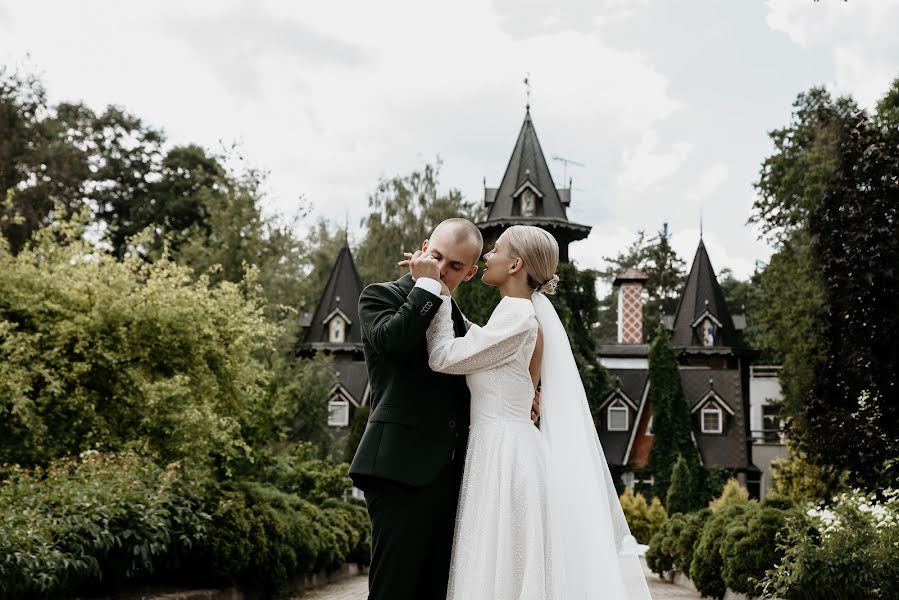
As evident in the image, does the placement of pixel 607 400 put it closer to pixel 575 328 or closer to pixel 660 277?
pixel 575 328

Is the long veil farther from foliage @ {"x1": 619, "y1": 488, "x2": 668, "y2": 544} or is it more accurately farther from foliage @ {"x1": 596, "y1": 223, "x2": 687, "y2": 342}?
foliage @ {"x1": 596, "y1": 223, "x2": 687, "y2": 342}

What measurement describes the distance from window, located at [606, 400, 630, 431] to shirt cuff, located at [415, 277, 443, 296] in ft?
127

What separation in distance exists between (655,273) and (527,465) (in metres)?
58.8

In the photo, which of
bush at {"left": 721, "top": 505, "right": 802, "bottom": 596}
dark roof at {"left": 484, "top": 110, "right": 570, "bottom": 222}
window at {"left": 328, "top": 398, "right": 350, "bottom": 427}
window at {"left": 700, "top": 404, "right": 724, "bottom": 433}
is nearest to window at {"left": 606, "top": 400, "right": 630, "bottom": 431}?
window at {"left": 700, "top": 404, "right": 724, "bottom": 433}

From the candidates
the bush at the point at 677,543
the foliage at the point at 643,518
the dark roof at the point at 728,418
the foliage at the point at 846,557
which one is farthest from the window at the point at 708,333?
the foliage at the point at 846,557

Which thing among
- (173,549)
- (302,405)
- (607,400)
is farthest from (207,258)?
(173,549)

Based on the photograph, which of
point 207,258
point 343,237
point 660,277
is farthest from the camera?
point 660,277

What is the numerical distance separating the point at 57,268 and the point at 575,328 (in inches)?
1050

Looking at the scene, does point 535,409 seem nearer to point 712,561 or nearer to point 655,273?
point 712,561

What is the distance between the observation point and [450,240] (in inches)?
184

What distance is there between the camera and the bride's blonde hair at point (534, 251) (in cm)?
476

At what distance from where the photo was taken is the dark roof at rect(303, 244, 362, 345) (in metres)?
44.7

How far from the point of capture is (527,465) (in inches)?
179

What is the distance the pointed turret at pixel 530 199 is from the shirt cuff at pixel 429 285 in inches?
1455
